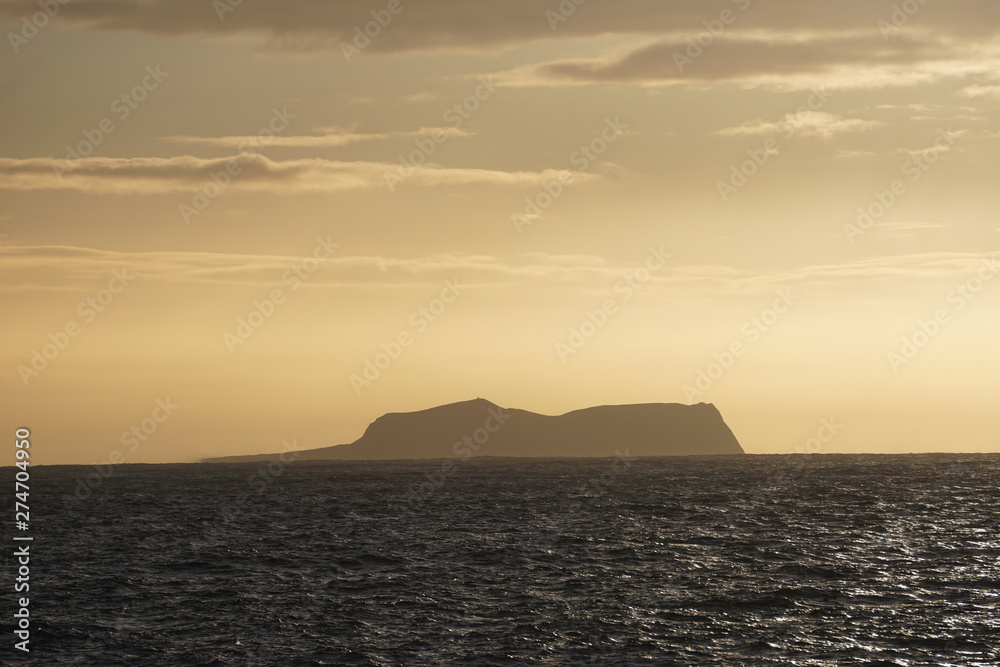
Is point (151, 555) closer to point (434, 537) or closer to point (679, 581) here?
point (434, 537)

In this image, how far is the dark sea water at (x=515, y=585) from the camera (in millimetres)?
33812

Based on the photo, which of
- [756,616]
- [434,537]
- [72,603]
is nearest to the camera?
[756,616]

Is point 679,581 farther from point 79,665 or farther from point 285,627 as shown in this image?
point 79,665

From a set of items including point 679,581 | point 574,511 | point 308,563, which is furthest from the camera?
point 574,511

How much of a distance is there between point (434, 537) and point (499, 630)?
1122 inches

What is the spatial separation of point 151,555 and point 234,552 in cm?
485

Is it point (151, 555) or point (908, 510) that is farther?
point (908, 510)

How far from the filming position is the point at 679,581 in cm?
4706

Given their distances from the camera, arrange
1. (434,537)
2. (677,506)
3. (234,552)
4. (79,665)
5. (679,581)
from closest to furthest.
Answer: (79,665)
(679,581)
(234,552)
(434,537)
(677,506)

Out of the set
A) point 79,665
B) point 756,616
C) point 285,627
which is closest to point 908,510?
point 756,616

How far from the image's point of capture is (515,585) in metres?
45.8

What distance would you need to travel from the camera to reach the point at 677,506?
90062 millimetres

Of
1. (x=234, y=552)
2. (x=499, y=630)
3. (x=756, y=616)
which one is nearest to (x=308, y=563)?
(x=234, y=552)

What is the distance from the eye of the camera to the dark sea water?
111 ft
